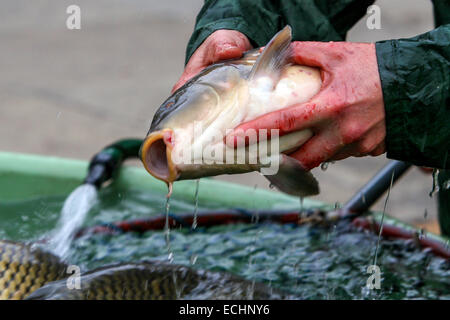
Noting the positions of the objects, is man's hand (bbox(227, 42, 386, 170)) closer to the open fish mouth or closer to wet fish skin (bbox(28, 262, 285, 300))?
the open fish mouth

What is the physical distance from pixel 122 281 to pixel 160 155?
2.12ft

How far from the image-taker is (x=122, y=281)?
6.02 ft

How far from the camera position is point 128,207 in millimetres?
2828

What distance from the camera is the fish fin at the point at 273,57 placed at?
1360 mm

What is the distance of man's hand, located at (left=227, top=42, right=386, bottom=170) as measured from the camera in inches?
53.9

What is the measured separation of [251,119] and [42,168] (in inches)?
75.6

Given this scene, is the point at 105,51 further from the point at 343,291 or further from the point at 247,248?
the point at 343,291

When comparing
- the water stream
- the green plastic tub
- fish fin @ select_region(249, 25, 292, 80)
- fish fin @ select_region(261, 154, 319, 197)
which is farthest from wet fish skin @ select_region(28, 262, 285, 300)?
the green plastic tub

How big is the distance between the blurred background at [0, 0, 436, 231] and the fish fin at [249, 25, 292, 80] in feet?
9.42

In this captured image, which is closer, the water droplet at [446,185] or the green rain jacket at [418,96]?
the green rain jacket at [418,96]

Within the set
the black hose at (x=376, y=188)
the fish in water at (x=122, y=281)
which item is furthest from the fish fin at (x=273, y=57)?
the black hose at (x=376, y=188)

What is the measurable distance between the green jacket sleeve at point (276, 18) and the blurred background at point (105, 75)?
2169 millimetres

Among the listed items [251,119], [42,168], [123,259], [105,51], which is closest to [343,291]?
[123,259]

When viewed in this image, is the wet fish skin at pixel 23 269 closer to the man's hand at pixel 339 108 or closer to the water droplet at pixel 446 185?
the man's hand at pixel 339 108
